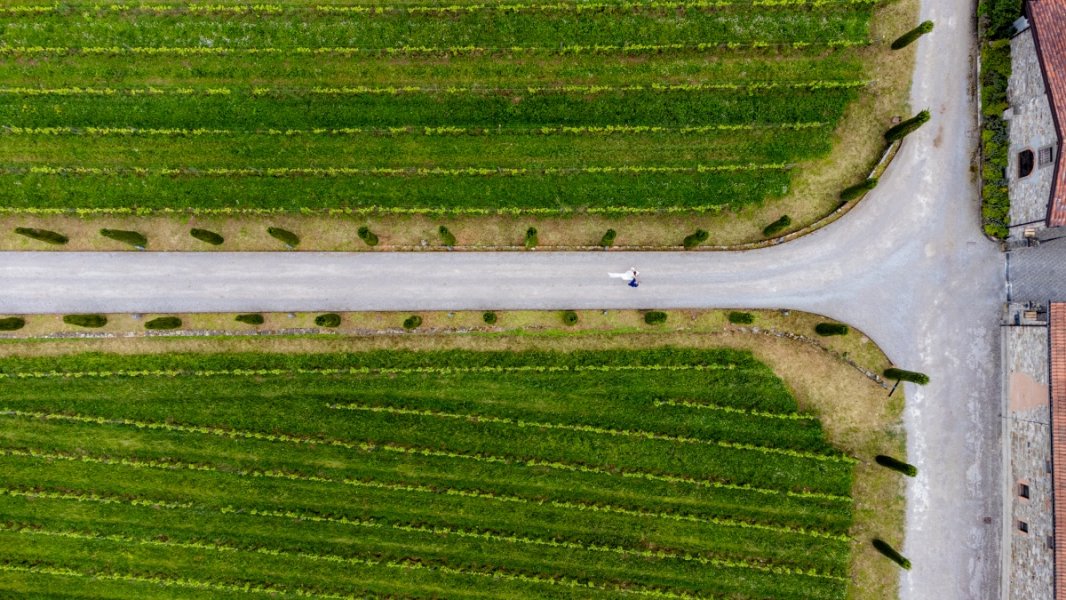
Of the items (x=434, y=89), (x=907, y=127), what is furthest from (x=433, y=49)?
(x=907, y=127)

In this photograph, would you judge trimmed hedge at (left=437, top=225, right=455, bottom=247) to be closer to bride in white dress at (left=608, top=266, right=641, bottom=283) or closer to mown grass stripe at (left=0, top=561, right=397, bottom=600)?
bride in white dress at (left=608, top=266, right=641, bottom=283)

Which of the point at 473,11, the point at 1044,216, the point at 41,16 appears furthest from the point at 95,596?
the point at 1044,216

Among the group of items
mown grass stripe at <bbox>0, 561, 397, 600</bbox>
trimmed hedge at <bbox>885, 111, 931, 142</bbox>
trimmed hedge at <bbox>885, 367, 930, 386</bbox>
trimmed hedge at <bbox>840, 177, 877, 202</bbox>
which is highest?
trimmed hedge at <bbox>885, 111, 931, 142</bbox>

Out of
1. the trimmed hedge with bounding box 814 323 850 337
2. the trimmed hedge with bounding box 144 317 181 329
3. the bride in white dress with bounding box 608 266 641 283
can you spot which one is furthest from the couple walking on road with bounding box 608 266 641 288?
the trimmed hedge with bounding box 144 317 181 329

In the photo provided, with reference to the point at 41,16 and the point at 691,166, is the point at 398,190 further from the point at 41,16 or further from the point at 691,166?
the point at 41,16

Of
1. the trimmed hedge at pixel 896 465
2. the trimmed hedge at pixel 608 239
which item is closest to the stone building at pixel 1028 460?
the trimmed hedge at pixel 896 465
